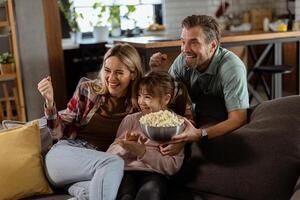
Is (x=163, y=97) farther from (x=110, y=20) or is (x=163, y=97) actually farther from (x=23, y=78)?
(x=110, y=20)

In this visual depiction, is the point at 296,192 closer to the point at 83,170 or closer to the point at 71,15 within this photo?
the point at 83,170

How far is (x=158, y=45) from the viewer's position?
377 cm

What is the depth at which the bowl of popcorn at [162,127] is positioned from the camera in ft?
5.58

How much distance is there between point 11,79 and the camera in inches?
164

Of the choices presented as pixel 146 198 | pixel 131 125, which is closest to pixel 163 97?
pixel 131 125

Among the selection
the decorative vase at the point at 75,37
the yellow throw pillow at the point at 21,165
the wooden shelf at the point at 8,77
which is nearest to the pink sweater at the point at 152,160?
the yellow throw pillow at the point at 21,165

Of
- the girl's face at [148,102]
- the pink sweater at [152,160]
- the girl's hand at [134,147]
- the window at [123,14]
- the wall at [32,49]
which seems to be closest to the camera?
the girl's hand at [134,147]

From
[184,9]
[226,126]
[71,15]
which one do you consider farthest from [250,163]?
[71,15]

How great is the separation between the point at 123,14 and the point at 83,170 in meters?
4.75

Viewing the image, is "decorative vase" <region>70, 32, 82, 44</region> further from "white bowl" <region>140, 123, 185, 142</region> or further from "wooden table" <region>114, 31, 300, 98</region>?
"white bowl" <region>140, 123, 185, 142</region>

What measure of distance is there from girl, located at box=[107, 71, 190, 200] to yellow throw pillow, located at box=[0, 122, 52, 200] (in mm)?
352

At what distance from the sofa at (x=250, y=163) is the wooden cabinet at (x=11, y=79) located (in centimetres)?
240

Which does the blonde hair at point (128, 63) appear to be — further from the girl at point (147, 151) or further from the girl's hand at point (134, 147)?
the girl's hand at point (134, 147)

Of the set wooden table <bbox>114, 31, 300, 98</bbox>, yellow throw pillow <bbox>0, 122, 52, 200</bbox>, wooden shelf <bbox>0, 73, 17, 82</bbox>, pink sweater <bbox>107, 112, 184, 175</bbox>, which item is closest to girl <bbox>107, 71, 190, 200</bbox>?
pink sweater <bbox>107, 112, 184, 175</bbox>
